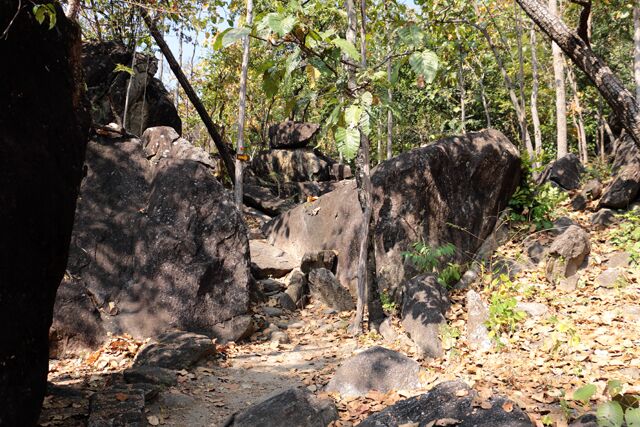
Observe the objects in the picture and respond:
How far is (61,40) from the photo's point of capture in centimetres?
388

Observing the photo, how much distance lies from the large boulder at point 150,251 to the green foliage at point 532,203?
4.82m

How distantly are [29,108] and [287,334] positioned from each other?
16.8ft

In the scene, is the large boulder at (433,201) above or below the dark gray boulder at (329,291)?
above

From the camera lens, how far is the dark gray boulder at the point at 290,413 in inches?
169

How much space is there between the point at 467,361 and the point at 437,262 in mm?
2429

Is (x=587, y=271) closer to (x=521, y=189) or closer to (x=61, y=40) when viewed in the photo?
(x=521, y=189)

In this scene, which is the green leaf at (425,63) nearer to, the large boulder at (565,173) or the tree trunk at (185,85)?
the large boulder at (565,173)

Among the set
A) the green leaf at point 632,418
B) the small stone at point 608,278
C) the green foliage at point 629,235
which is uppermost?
the green foliage at point 629,235

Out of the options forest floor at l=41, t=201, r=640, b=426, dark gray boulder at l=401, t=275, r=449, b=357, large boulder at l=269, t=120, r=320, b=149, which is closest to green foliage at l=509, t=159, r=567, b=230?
forest floor at l=41, t=201, r=640, b=426

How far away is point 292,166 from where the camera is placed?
2197 centimetres

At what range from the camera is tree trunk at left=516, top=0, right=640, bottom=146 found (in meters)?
3.43

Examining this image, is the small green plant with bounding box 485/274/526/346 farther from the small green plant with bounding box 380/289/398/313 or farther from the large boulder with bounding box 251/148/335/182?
the large boulder with bounding box 251/148/335/182

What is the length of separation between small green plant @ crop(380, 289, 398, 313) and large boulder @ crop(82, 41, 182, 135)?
9.84m

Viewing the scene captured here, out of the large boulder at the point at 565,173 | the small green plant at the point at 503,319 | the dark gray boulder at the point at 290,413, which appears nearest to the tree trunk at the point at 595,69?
the small green plant at the point at 503,319
